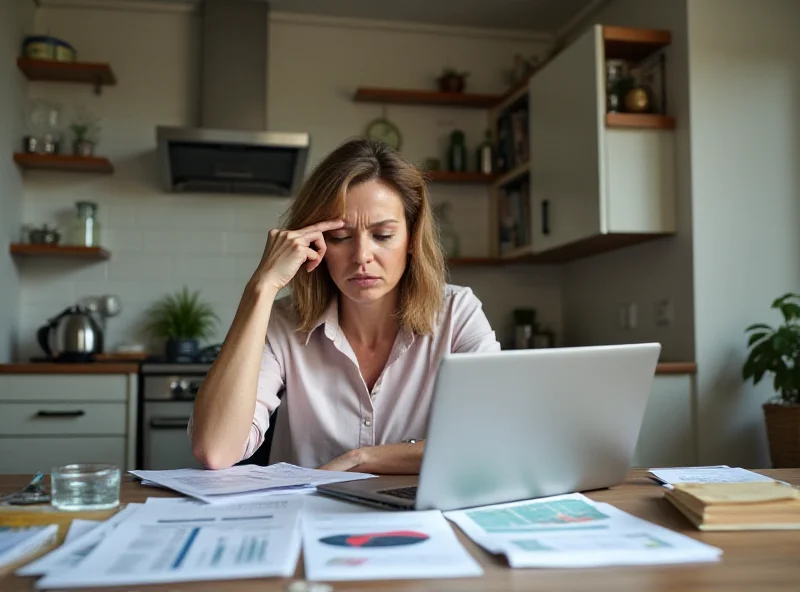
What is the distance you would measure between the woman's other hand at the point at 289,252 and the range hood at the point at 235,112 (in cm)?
198

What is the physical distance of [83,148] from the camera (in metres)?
3.54

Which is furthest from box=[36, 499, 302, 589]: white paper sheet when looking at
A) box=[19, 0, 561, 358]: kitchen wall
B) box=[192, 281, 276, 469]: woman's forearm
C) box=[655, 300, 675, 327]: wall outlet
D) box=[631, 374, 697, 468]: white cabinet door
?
box=[19, 0, 561, 358]: kitchen wall

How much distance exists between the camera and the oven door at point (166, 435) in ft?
9.94

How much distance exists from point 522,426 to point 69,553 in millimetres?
520

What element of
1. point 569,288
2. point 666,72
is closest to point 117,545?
point 666,72

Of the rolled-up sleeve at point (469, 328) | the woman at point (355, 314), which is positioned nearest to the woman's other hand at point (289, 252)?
the woman at point (355, 314)

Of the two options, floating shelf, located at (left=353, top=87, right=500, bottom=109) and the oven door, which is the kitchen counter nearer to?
the oven door

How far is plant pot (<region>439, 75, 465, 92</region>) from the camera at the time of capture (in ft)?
12.9

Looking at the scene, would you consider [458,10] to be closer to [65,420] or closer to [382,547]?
[65,420]

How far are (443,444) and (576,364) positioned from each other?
200mm

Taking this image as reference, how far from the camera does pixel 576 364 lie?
0.96m

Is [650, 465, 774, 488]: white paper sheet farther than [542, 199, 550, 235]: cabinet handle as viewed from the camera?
No

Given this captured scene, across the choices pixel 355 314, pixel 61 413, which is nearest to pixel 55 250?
pixel 61 413

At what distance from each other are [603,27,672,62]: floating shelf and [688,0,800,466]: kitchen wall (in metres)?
0.13
